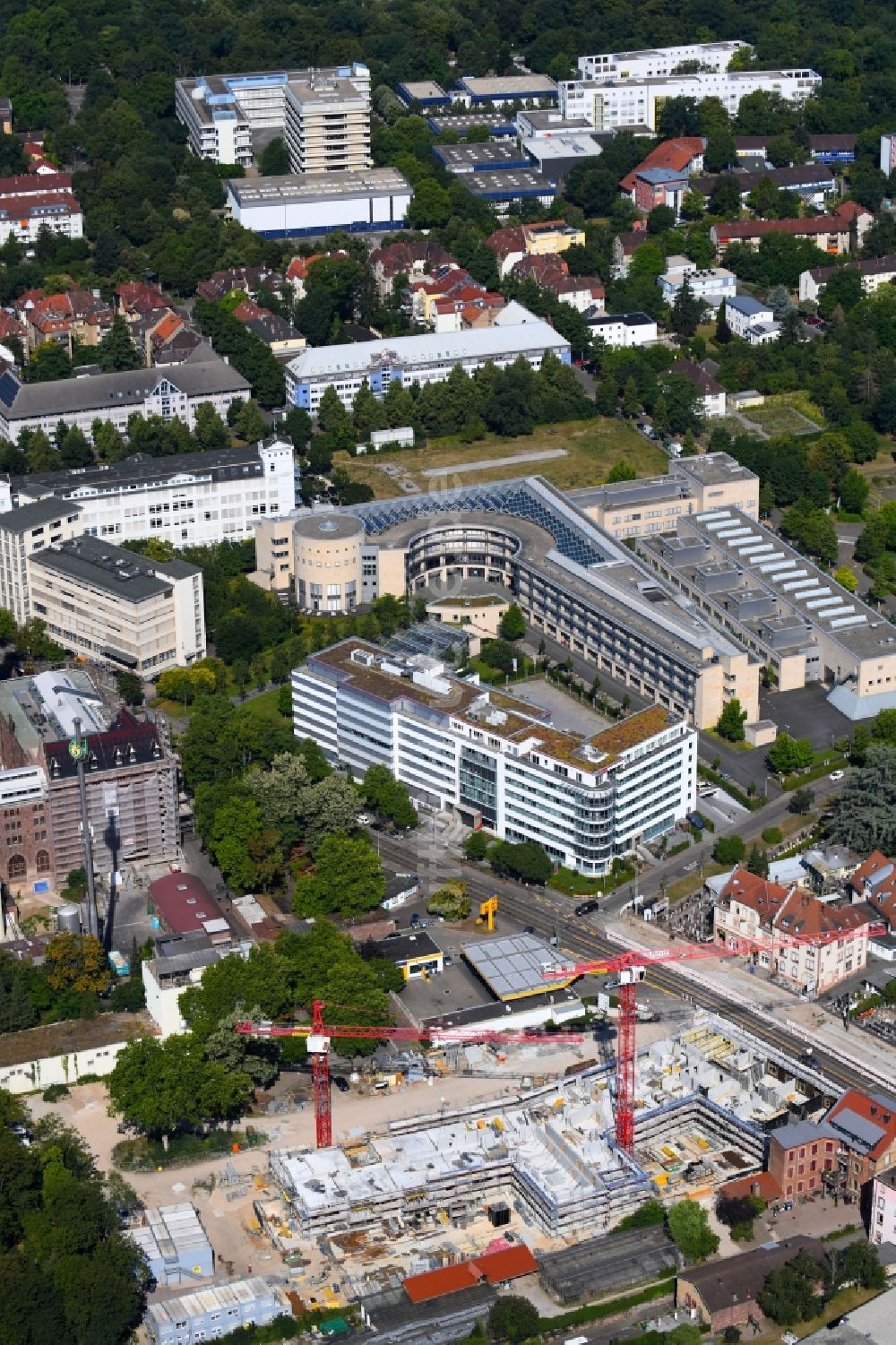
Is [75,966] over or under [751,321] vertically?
under

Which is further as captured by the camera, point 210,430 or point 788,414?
point 788,414

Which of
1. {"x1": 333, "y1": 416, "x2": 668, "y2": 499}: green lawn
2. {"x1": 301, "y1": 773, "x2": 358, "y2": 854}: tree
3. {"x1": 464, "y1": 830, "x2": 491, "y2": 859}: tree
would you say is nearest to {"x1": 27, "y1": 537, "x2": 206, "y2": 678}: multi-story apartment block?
{"x1": 301, "y1": 773, "x2": 358, "y2": 854}: tree

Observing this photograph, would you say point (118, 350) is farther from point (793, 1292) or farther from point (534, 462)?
point (793, 1292)

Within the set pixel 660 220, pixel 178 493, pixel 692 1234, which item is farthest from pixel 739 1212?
pixel 660 220

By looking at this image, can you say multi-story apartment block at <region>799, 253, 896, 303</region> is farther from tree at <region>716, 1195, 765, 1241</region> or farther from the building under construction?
tree at <region>716, 1195, 765, 1241</region>

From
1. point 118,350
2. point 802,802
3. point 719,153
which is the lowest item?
point 802,802

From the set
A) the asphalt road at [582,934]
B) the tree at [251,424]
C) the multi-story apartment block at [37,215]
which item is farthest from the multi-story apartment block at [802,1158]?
the multi-story apartment block at [37,215]

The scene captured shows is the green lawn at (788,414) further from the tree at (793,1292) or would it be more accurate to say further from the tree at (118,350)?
the tree at (793,1292)
